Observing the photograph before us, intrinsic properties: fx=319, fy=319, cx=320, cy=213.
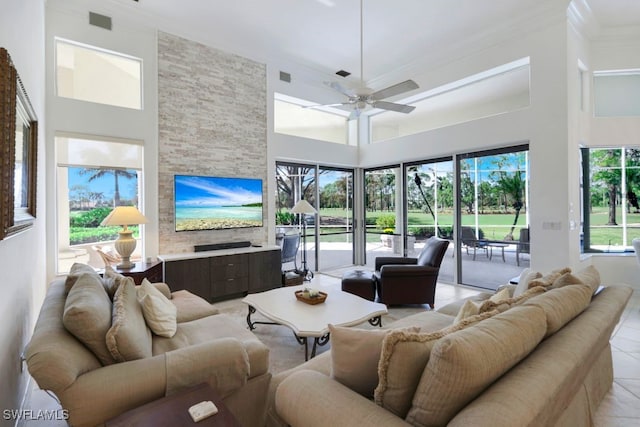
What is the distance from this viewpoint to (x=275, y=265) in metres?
5.31

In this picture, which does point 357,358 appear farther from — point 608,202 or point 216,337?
point 608,202

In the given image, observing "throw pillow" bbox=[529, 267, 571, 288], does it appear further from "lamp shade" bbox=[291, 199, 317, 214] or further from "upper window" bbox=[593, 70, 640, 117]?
"upper window" bbox=[593, 70, 640, 117]

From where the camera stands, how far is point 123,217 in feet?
12.3

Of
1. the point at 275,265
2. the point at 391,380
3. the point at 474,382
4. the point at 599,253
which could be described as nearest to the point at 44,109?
the point at 275,265

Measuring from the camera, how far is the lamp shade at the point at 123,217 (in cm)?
370

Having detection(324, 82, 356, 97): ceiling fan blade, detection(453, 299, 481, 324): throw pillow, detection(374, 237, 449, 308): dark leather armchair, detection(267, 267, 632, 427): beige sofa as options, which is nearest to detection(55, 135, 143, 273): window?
detection(324, 82, 356, 97): ceiling fan blade

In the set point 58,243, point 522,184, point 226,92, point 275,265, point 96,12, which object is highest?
point 96,12

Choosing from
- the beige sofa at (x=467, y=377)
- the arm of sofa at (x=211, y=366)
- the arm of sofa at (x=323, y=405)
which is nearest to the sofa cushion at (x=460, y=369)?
the beige sofa at (x=467, y=377)

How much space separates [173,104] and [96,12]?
4.49ft

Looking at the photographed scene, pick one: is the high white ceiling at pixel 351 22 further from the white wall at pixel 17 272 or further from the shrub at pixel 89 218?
the shrub at pixel 89 218

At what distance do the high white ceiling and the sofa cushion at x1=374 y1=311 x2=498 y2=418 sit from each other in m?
4.42

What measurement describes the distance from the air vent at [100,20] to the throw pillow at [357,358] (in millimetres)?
5037

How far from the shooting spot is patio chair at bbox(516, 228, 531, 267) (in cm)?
483

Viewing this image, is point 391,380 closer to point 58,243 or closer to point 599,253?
point 58,243
